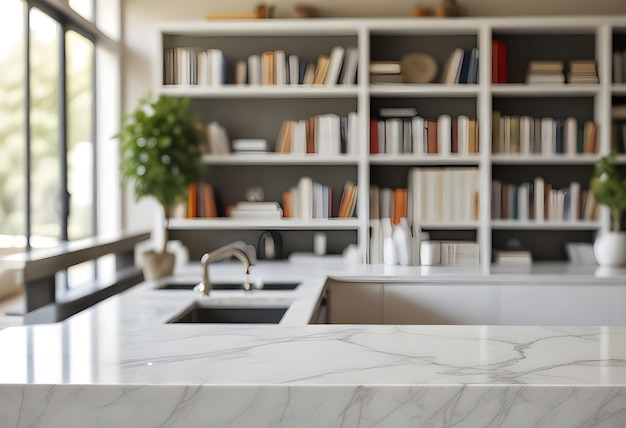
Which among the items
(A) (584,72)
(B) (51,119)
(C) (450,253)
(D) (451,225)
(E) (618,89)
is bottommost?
(C) (450,253)

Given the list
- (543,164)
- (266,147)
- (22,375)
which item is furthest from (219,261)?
(22,375)

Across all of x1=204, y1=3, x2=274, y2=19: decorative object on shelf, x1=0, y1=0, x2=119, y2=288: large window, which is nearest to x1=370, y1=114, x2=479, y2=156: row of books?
x1=204, y1=3, x2=274, y2=19: decorative object on shelf

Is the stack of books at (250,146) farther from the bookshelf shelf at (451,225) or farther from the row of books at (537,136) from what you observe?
the row of books at (537,136)

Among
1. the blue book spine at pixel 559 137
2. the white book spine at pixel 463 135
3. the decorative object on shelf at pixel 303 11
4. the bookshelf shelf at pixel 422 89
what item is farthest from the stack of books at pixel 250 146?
the blue book spine at pixel 559 137

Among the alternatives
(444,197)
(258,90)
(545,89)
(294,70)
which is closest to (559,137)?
(545,89)

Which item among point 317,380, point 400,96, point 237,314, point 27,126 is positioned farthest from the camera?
point 400,96

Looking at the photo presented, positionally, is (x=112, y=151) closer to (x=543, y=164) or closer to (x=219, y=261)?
(x=219, y=261)

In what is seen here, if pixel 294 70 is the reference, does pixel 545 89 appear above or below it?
below

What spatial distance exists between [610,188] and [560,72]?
89cm

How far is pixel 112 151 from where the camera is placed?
17.9 ft

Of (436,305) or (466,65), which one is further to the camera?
(466,65)

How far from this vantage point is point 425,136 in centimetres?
516

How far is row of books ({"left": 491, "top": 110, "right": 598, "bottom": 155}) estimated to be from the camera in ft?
16.8

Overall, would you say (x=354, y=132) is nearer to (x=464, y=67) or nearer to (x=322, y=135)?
(x=322, y=135)
